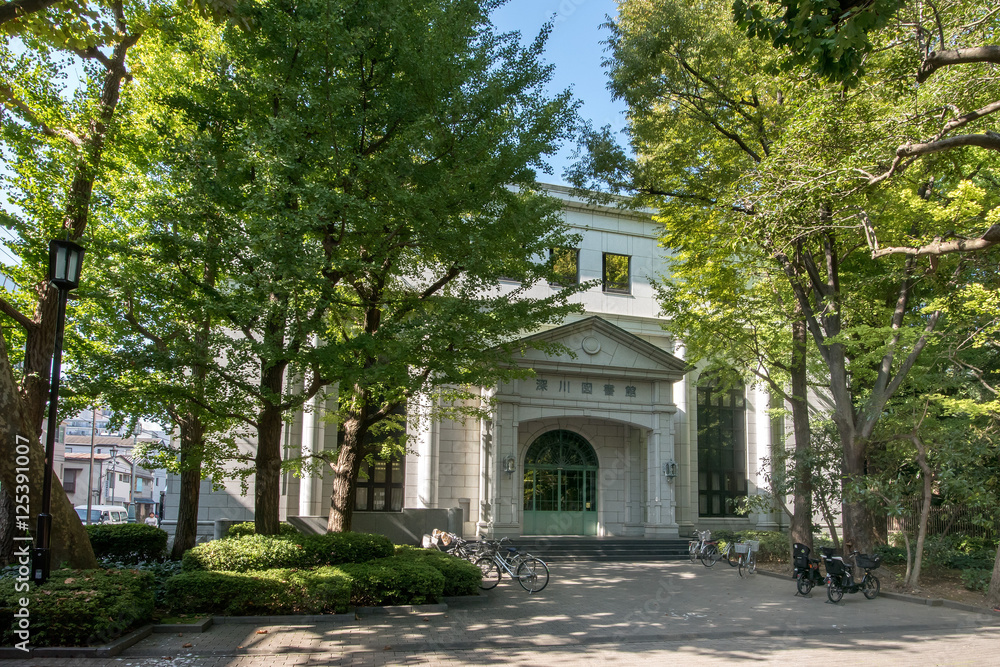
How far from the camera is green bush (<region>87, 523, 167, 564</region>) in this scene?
15.1m

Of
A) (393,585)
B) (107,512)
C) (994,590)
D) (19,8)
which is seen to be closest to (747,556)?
(994,590)

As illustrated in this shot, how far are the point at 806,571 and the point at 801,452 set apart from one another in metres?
3.36

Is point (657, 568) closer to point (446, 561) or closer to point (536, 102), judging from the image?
point (446, 561)

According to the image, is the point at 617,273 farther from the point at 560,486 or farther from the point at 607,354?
the point at 560,486

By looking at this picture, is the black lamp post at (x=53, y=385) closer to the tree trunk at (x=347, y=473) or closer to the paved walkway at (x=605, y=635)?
the paved walkway at (x=605, y=635)

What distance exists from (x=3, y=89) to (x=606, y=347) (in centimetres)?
1672

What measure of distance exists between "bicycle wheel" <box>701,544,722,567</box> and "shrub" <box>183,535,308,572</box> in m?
12.1

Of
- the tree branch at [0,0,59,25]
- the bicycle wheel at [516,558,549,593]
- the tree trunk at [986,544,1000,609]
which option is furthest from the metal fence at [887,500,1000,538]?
the tree branch at [0,0,59,25]

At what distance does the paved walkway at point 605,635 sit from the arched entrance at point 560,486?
8975 mm

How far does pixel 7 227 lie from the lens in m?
11.5

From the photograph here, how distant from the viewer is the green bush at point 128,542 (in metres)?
15.1

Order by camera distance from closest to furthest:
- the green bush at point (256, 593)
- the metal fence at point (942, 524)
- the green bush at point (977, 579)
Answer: the green bush at point (256, 593)
the green bush at point (977, 579)
the metal fence at point (942, 524)

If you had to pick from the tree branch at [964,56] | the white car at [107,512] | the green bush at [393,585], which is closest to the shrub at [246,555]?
the green bush at [393,585]
